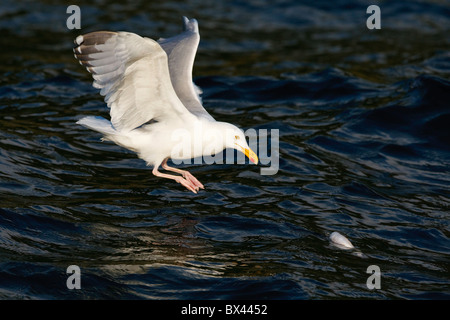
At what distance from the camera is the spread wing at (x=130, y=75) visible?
6930 millimetres

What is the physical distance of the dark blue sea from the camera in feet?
22.5

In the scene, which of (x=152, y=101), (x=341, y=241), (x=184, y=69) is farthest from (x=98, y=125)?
(x=341, y=241)

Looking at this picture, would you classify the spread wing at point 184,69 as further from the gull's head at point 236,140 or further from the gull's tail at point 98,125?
the gull's tail at point 98,125

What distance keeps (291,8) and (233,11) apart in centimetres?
153

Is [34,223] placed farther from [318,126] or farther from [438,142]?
[438,142]

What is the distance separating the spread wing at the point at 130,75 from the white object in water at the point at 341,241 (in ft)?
6.98

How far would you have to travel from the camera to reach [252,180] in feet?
31.3

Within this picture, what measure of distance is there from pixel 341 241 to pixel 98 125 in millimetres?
3046

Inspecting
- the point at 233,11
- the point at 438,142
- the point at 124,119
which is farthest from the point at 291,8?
the point at 124,119

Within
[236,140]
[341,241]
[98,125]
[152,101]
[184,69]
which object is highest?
[184,69]

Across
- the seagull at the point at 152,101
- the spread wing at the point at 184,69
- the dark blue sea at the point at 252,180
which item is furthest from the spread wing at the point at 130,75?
the dark blue sea at the point at 252,180

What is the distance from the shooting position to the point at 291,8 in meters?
18.3

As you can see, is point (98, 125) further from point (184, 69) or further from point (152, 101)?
point (184, 69)

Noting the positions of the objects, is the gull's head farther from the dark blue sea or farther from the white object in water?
the white object in water
